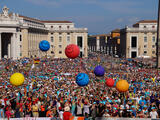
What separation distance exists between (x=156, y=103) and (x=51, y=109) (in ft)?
16.9

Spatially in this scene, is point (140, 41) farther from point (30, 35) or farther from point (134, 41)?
point (30, 35)

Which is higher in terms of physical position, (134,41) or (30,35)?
(30,35)

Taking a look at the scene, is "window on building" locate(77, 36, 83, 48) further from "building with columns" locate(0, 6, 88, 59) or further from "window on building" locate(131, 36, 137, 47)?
"window on building" locate(131, 36, 137, 47)

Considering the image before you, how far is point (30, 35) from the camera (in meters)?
79.6

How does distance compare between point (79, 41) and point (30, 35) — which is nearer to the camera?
point (30, 35)

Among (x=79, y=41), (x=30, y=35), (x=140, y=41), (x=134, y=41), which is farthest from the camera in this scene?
(x=79, y=41)

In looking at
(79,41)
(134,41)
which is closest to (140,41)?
(134,41)

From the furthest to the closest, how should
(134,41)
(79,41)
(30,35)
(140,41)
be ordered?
(79,41) → (134,41) → (140,41) → (30,35)

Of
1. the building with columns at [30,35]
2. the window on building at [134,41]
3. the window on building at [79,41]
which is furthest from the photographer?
the window on building at [79,41]

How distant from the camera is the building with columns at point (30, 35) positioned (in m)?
63.7

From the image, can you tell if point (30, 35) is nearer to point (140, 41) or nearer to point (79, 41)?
point (79, 41)

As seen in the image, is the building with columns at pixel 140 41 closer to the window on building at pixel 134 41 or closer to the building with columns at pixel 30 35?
the window on building at pixel 134 41

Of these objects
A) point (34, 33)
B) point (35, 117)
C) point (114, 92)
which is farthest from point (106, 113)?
point (34, 33)

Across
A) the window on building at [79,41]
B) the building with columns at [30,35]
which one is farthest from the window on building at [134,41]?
the window on building at [79,41]
